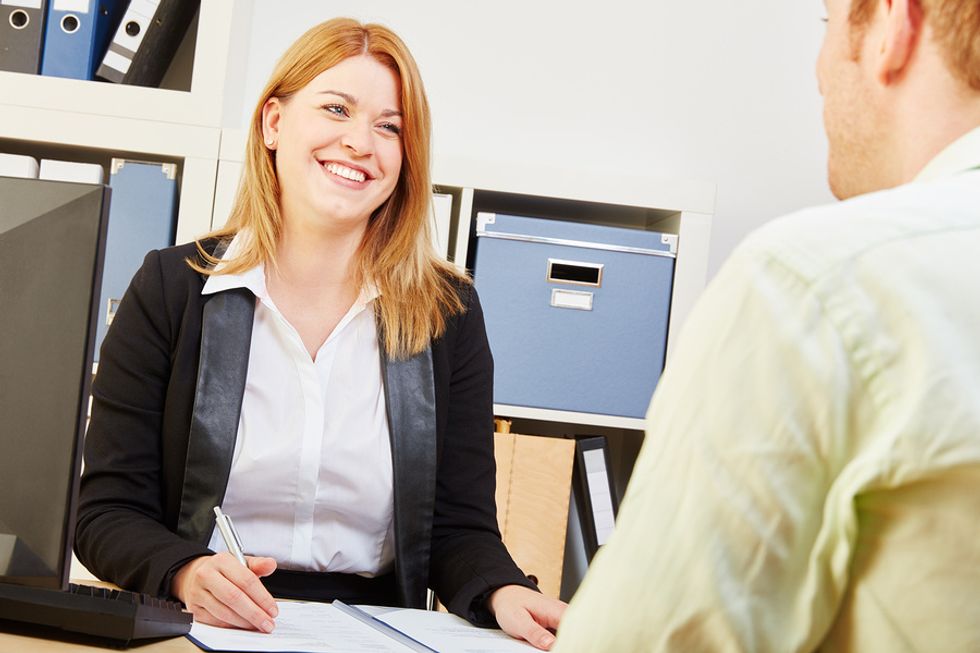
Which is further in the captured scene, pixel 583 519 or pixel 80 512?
pixel 583 519

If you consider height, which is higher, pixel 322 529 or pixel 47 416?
pixel 47 416

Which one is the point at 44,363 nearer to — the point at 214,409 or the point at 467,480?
the point at 214,409

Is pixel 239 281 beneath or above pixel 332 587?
above

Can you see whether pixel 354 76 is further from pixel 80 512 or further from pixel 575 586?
pixel 575 586

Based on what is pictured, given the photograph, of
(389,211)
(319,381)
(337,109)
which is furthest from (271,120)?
(319,381)

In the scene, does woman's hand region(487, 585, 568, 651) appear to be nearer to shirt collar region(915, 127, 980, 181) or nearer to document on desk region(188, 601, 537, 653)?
document on desk region(188, 601, 537, 653)

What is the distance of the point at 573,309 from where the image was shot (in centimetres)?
240

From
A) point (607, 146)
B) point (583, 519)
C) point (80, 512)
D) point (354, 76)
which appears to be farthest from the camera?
point (607, 146)

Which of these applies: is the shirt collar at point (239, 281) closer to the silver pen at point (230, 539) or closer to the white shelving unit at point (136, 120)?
the silver pen at point (230, 539)

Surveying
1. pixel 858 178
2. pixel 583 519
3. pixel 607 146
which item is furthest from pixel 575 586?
pixel 858 178

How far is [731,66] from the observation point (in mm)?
2854

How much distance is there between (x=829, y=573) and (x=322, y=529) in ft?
3.45

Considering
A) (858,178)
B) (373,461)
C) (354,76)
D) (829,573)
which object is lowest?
(373,461)

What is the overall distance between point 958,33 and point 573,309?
73.7 inches
